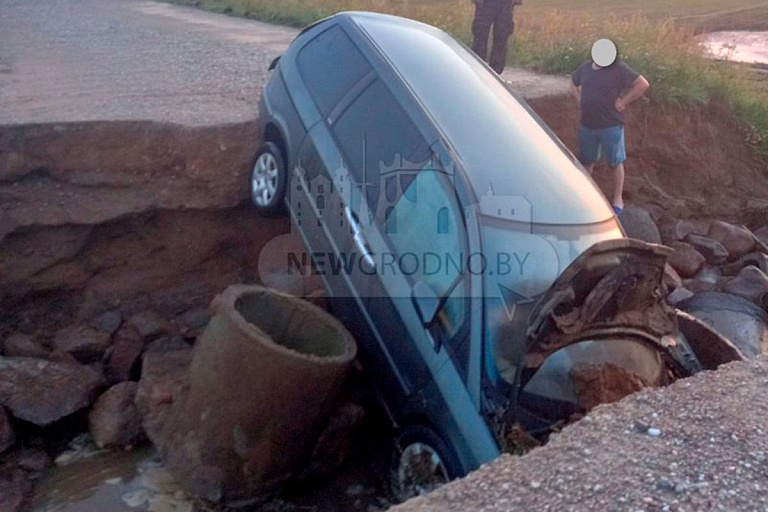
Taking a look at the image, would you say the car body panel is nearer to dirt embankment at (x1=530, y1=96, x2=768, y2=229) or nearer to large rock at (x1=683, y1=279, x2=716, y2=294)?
large rock at (x1=683, y1=279, x2=716, y2=294)

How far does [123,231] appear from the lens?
6559mm

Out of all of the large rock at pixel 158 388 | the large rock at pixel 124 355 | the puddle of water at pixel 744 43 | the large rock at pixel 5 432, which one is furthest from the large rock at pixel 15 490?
the puddle of water at pixel 744 43

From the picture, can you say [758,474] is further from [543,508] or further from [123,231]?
[123,231]

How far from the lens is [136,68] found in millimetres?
9406

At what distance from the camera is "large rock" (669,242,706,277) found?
322 inches

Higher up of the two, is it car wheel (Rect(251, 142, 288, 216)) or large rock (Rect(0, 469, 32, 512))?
car wheel (Rect(251, 142, 288, 216))

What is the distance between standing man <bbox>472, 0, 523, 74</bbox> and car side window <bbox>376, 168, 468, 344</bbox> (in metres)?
4.62

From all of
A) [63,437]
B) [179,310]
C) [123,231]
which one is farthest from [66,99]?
[63,437]

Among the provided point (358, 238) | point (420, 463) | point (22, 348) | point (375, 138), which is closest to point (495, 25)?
point (375, 138)

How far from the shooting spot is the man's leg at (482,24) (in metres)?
8.84

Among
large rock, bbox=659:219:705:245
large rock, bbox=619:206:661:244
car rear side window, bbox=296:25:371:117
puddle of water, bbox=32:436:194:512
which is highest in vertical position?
car rear side window, bbox=296:25:371:117

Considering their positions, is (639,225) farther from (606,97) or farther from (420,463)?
(420,463)

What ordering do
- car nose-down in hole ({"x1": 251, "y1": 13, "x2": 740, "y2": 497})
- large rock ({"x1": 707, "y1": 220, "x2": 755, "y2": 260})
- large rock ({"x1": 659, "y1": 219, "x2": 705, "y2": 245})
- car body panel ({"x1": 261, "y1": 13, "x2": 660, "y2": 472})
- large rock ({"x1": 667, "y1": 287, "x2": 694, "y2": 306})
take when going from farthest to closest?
large rock ({"x1": 707, "y1": 220, "x2": 755, "y2": 260}) < large rock ({"x1": 659, "y1": 219, "x2": 705, "y2": 245}) < large rock ({"x1": 667, "y1": 287, "x2": 694, "y2": 306}) < car body panel ({"x1": 261, "y1": 13, "x2": 660, "y2": 472}) < car nose-down in hole ({"x1": 251, "y1": 13, "x2": 740, "y2": 497})

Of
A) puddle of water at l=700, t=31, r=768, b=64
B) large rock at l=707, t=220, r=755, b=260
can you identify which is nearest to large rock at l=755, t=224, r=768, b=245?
large rock at l=707, t=220, r=755, b=260
